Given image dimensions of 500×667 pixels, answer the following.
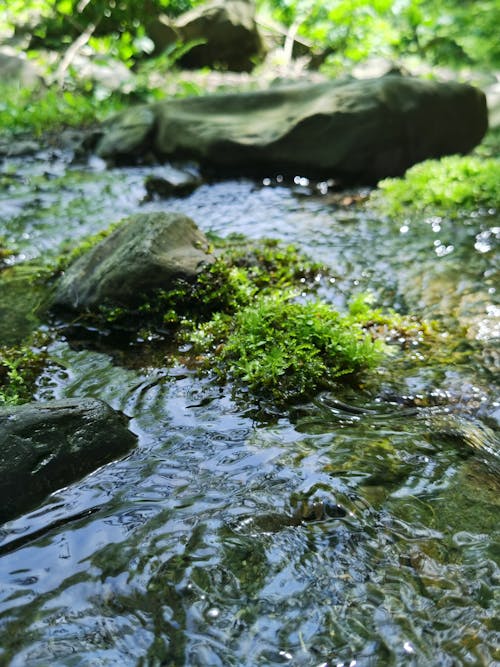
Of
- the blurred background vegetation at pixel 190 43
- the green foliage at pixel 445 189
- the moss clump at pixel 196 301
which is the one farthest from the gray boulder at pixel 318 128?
the moss clump at pixel 196 301

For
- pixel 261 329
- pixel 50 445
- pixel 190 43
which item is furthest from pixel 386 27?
pixel 50 445

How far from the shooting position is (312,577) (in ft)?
8.92

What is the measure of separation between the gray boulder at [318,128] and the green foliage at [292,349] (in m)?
5.69

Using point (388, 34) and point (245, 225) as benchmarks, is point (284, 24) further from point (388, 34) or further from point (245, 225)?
point (245, 225)

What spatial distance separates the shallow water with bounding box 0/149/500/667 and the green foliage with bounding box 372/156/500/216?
12.0 feet

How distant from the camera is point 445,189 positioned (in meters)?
8.44

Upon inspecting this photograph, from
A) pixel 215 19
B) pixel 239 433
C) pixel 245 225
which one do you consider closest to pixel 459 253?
pixel 245 225

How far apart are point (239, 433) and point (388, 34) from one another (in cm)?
1765

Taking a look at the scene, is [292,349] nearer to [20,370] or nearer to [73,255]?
[20,370]

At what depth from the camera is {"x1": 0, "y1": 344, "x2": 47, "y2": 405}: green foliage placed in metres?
4.30

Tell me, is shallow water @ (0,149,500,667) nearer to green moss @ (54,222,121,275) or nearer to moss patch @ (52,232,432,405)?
moss patch @ (52,232,432,405)

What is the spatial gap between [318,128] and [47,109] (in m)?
5.94

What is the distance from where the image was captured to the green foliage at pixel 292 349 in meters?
4.27

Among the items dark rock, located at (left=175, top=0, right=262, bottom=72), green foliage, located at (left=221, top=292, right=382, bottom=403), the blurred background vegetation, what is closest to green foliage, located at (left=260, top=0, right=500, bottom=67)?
the blurred background vegetation
